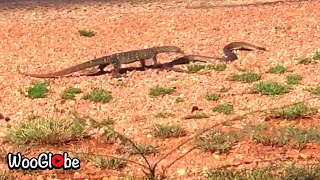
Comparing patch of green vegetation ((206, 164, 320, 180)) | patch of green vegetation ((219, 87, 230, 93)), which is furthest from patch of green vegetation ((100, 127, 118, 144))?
patch of green vegetation ((219, 87, 230, 93))

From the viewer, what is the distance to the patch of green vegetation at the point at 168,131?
22.1 feet

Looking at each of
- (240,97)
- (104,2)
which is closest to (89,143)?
(240,97)

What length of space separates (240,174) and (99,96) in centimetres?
339

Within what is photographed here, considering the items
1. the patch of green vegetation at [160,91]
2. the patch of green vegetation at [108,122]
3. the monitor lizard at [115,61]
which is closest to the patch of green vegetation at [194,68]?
the monitor lizard at [115,61]

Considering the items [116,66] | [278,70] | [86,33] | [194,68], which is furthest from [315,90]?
[86,33]

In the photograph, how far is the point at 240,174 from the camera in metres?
5.45

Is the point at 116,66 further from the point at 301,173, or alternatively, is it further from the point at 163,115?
the point at 301,173

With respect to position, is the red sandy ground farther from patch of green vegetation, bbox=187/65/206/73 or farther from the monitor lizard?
patch of green vegetation, bbox=187/65/206/73

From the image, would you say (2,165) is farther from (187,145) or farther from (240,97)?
(240,97)

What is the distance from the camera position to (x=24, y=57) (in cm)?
1093

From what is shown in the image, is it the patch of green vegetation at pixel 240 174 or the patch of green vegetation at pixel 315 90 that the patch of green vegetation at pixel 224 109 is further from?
the patch of green vegetation at pixel 240 174

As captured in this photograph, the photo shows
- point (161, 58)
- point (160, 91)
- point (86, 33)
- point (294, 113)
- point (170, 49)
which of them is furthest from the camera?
point (86, 33)

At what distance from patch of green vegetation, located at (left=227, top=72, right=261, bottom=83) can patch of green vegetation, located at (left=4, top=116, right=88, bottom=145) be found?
314 cm

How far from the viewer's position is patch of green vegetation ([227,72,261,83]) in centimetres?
918
